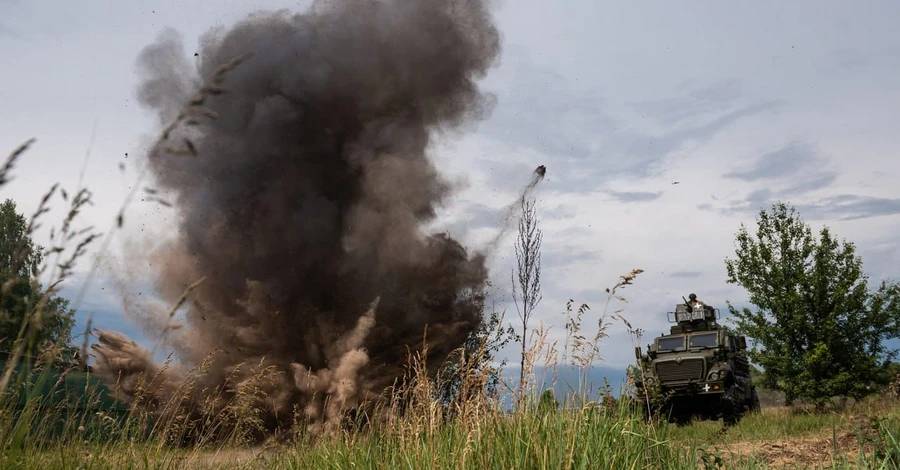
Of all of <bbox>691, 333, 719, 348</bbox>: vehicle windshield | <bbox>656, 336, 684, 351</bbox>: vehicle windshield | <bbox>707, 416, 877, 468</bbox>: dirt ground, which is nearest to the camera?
<bbox>707, 416, 877, 468</bbox>: dirt ground

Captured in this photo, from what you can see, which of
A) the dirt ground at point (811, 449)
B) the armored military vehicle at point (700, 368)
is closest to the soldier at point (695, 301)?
the armored military vehicle at point (700, 368)

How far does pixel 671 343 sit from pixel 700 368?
1.45 metres

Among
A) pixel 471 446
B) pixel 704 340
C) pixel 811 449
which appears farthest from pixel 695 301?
pixel 471 446

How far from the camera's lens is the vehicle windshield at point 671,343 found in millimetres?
18656

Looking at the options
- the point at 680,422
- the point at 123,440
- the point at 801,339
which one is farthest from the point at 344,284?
the point at 123,440

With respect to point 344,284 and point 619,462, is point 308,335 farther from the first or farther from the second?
point 619,462

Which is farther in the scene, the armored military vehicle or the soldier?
the soldier

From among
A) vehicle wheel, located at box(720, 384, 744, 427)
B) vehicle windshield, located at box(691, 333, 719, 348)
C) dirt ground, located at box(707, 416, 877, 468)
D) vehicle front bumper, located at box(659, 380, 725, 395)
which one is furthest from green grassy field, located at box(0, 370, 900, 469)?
vehicle windshield, located at box(691, 333, 719, 348)

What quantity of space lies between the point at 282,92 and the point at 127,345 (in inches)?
382

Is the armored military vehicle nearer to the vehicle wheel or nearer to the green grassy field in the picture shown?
the vehicle wheel

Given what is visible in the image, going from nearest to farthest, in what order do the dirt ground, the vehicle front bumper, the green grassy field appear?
the green grassy field
the dirt ground
the vehicle front bumper

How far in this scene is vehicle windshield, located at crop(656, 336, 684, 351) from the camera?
61.2 feet

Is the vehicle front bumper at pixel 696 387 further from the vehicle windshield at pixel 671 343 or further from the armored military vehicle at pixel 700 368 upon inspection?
the vehicle windshield at pixel 671 343

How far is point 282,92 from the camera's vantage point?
2414 centimetres
